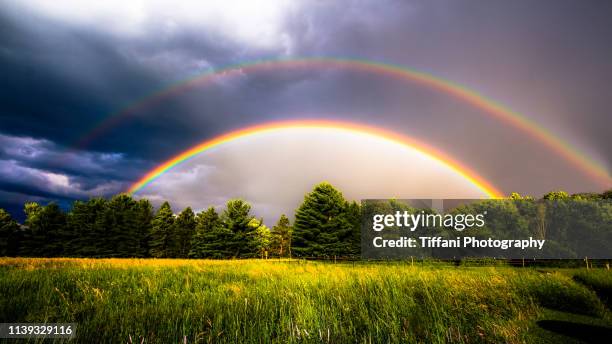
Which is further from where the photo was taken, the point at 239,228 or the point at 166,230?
the point at 166,230

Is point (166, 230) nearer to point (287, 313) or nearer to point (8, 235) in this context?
point (8, 235)

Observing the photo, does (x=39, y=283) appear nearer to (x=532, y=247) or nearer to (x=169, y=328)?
(x=169, y=328)

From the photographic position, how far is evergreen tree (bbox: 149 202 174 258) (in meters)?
66.2

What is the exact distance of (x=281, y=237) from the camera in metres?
96.7

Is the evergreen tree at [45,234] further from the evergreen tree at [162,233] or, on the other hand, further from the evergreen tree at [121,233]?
the evergreen tree at [162,233]

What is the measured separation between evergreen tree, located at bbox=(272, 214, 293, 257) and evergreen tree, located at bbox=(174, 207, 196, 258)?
2935 cm

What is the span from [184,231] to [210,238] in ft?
42.5

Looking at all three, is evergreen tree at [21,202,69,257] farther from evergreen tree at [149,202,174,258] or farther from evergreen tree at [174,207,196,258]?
evergreen tree at [174,207,196,258]

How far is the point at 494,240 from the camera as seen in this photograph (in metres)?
41.9

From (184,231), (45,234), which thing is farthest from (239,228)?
(45,234)

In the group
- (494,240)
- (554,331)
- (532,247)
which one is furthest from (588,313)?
(532,247)

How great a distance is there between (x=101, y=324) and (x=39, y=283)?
13.1 ft

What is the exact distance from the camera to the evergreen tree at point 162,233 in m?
66.2

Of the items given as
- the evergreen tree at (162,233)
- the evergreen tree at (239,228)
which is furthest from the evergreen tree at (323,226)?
the evergreen tree at (162,233)
